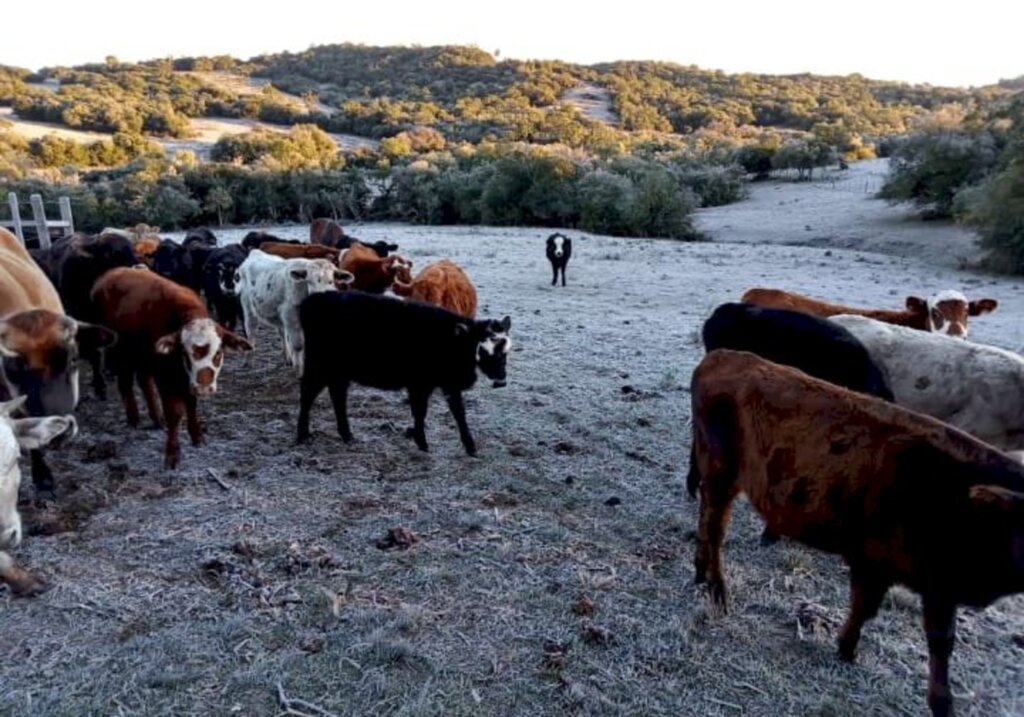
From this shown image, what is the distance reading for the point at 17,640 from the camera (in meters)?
3.55

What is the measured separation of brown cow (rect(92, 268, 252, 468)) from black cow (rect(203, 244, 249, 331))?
2980mm

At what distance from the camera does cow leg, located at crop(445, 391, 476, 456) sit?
6.18 meters

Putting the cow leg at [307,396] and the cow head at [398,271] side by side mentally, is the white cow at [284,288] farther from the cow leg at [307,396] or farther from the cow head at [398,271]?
Result: the cow leg at [307,396]

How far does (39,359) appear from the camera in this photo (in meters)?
4.77

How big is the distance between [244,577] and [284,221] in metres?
35.1

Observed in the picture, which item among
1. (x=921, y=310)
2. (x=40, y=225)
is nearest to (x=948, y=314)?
(x=921, y=310)

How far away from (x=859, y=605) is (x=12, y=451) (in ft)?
14.0

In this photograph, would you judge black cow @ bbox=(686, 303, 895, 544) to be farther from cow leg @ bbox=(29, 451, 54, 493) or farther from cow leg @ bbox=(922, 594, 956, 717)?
cow leg @ bbox=(29, 451, 54, 493)

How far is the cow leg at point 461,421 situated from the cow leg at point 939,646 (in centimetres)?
384

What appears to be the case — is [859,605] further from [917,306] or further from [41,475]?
[41,475]

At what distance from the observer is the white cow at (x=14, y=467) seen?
3.35 m

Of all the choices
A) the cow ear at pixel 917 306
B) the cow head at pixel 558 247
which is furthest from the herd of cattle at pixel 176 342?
the cow head at pixel 558 247

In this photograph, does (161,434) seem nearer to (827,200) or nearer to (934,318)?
(934,318)

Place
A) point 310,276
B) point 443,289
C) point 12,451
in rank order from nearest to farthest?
point 12,451 < point 310,276 < point 443,289
